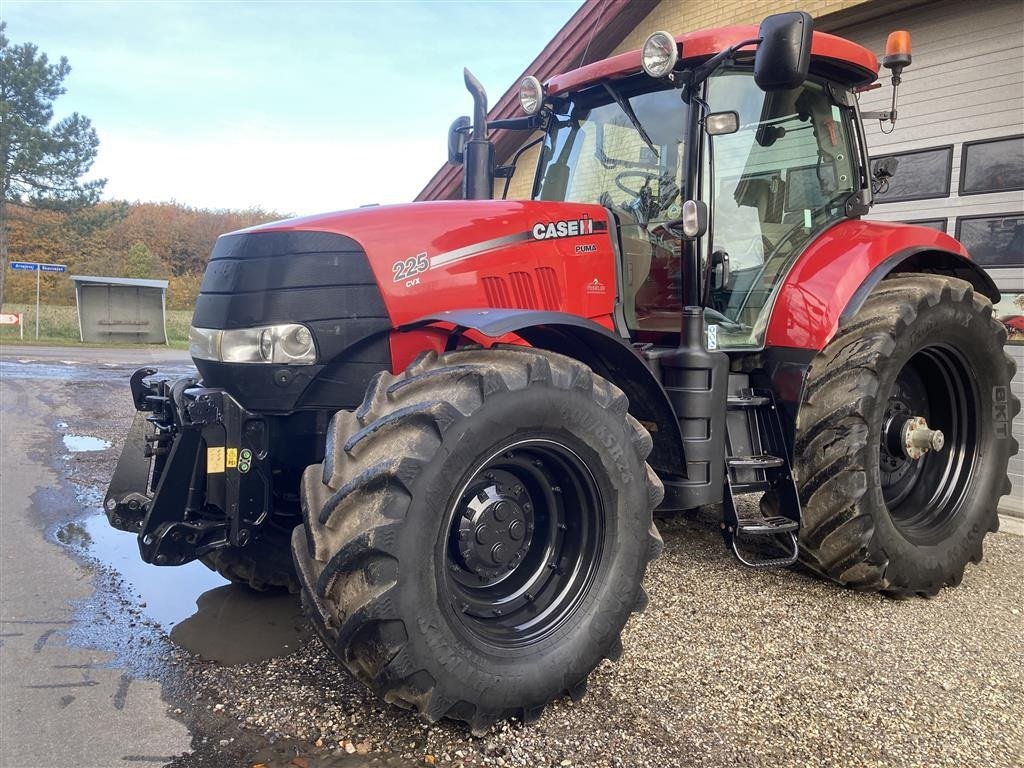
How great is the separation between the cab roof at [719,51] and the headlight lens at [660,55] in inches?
7.0

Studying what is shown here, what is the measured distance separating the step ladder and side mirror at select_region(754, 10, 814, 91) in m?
1.44

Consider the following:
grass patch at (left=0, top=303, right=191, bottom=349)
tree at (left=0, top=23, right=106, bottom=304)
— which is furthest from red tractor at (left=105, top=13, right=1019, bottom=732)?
tree at (left=0, top=23, right=106, bottom=304)

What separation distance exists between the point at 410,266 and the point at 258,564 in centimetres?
161

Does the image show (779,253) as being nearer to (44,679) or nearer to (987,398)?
(987,398)

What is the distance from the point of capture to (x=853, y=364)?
3.65 metres

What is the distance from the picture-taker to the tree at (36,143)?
94.2 feet

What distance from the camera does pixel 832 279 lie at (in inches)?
148

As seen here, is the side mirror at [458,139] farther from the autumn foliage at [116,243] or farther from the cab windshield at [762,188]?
the autumn foliage at [116,243]

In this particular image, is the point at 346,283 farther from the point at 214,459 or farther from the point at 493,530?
the point at 493,530

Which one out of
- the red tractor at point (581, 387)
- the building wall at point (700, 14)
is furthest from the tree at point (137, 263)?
the red tractor at point (581, 387)

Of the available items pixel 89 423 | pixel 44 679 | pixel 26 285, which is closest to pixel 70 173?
pixel 26 285

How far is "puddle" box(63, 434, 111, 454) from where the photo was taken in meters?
7.14

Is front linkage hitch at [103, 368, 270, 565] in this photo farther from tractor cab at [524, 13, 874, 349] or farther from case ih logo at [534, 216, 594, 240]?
tractor cab at [524, 13, 874, 349]

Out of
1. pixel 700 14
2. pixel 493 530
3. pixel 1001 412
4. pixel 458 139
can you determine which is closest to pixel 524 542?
pixel 493 530
